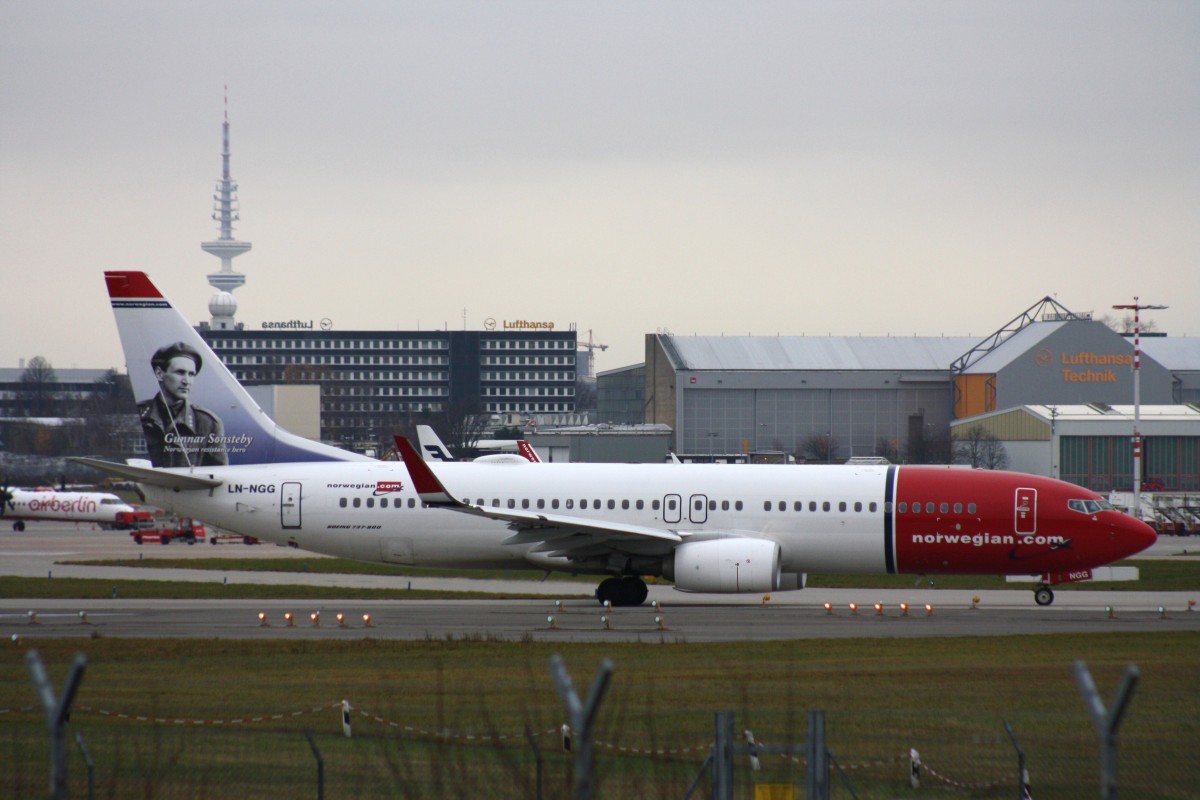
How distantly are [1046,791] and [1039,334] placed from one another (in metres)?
112

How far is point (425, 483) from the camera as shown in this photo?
104 ft

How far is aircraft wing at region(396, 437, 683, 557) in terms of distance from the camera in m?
31.6

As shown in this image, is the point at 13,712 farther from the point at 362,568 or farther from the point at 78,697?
the point at 362,568

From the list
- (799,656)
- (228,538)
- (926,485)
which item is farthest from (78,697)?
(228,538)

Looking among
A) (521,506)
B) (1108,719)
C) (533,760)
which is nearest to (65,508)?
(521,506)

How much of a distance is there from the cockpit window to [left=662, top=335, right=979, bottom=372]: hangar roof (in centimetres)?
9309

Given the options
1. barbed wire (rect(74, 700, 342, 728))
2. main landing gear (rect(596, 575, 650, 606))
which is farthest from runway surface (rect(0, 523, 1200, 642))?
barbed wire (rect(74, 700, 342, 728))

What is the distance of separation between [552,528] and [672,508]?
316cm

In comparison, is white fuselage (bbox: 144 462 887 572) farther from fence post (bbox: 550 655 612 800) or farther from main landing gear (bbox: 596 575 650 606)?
fence post (bbox: 550 655 612 800)

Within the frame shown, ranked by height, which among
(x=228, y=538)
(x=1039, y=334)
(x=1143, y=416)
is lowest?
(x=228, y=538)

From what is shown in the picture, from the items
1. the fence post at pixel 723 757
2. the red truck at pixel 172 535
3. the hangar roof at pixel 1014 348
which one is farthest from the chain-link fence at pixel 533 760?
the hangar roof at pixel 1014 348

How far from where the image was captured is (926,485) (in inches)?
1324

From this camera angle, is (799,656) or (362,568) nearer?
(799,656)

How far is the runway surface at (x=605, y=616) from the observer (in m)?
27.8
